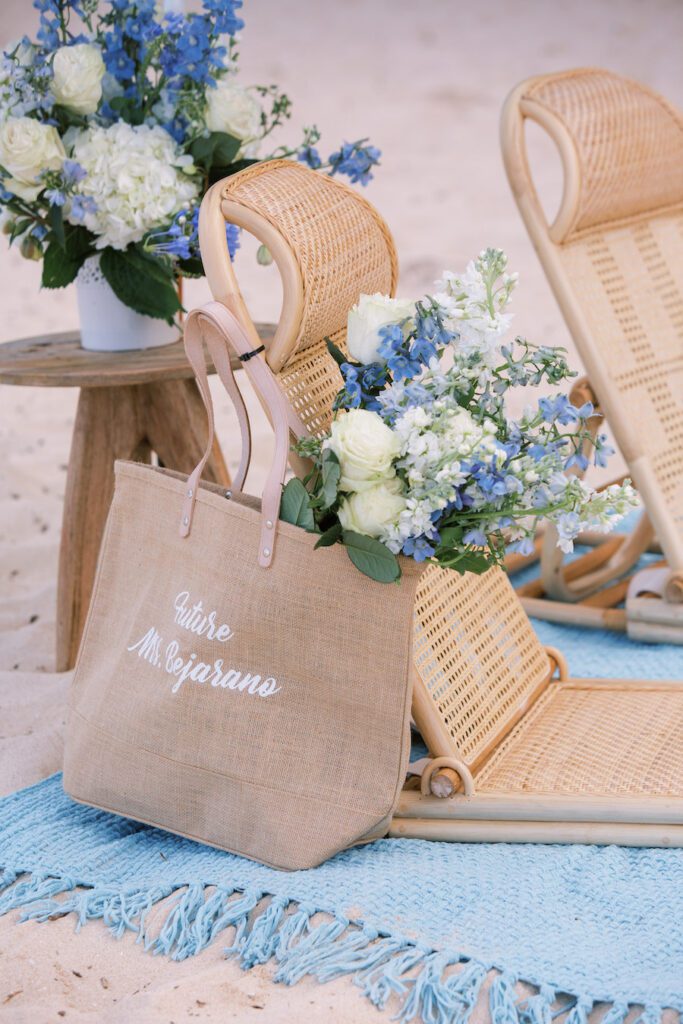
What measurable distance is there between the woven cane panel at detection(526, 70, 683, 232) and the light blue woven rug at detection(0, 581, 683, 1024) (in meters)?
1.33

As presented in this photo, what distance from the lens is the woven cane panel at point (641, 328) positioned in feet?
7.63

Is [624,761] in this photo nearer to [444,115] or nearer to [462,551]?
[462,551]

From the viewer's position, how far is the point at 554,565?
8.14ft

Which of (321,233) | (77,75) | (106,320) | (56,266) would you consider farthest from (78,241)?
(321,233)

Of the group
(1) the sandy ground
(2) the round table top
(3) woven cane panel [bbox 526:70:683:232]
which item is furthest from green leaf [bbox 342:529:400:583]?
(1) the sandy ground

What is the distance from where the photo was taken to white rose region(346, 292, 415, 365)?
1432 mm

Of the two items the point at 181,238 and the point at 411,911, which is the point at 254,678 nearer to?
the point at 411,911

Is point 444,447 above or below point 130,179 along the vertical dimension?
below

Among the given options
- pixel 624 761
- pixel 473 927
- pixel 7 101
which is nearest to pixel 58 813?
pixel 473 927

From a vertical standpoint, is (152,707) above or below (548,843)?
above

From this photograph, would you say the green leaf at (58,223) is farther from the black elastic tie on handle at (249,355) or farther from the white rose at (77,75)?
the black elastic tie on handle at (249,355)

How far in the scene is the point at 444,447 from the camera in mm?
1337

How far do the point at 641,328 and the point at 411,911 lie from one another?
1.42 m

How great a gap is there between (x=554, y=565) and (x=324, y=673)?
3.59 ft
